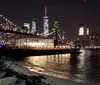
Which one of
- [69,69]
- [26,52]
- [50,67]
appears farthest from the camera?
[26,52]

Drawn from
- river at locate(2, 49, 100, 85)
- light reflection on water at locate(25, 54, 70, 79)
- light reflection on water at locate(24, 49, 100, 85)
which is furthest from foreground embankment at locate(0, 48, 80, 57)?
light reflection on water at locate(24, 49, 100, 85)

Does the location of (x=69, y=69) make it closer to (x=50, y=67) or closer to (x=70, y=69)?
(x=70, y=69)

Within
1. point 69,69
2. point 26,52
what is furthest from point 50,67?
point 26,52

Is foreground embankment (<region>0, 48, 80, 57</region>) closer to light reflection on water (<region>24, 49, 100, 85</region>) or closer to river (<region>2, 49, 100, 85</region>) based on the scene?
river (<region>2, 49, 100, 85</region>)

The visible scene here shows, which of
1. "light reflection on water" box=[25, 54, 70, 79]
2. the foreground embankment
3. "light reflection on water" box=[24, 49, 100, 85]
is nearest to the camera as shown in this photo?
"light reflection on water" box=[24, 49, 100, 85]

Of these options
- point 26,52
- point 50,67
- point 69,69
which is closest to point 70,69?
point 69,69

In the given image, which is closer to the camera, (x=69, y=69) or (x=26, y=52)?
(x=69, y=69)

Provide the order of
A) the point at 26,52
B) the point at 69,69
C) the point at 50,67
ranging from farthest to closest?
the point at 26,52 → the point at 50,67 → the point at 69,69

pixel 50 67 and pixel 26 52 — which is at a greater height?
pixel 26 52

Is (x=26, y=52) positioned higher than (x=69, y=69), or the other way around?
(x=26, y=52)

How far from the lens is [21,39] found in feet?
315

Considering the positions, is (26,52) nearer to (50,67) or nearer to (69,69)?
(50,67)

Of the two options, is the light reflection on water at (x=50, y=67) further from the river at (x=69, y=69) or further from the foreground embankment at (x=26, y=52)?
the foreground embankment at (x=26, y=52)

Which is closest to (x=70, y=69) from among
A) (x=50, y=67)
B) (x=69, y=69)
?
(x=69, y=69)
